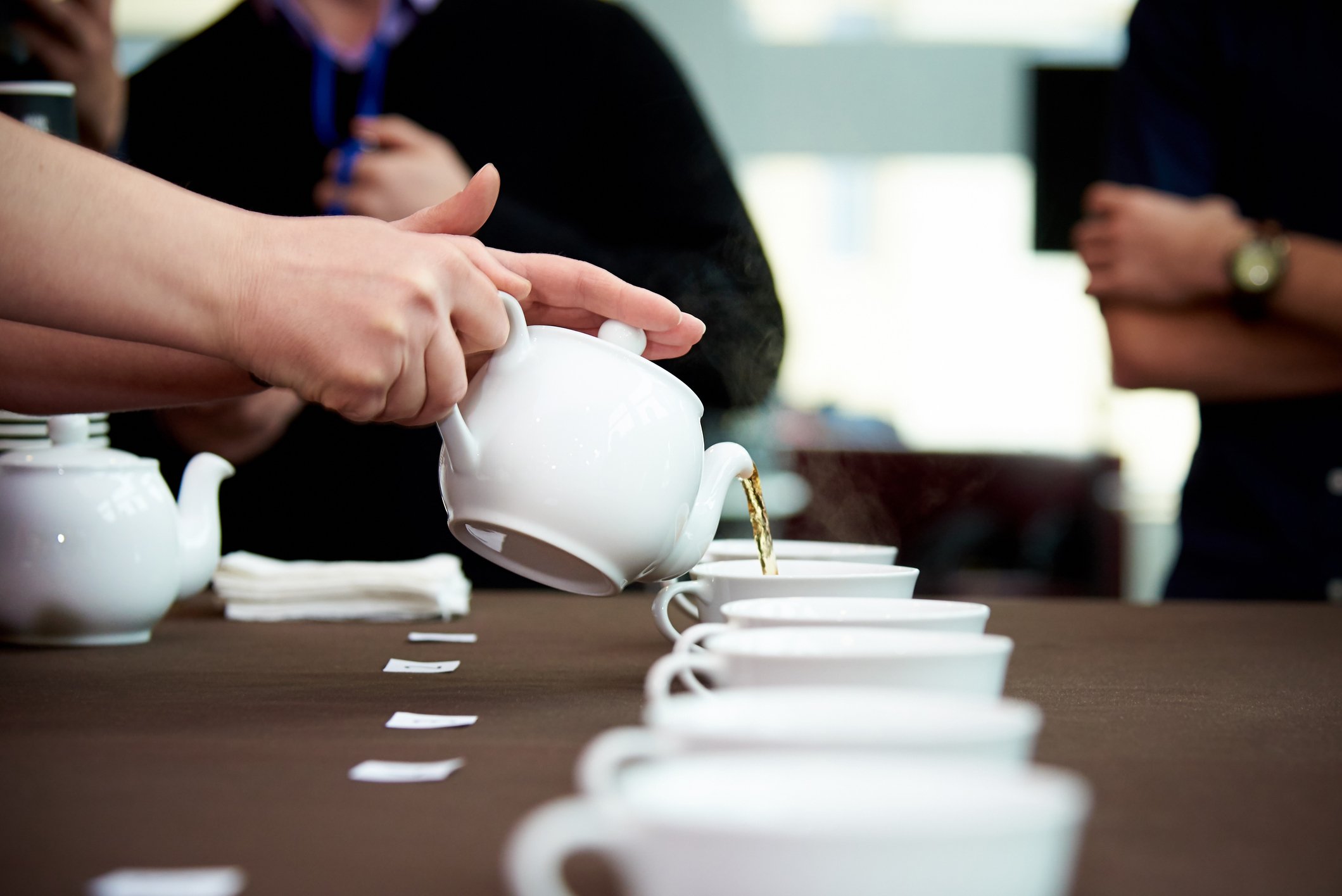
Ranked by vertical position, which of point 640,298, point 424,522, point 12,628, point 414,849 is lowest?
point 424,522

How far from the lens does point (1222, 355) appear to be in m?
1.62

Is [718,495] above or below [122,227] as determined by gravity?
below

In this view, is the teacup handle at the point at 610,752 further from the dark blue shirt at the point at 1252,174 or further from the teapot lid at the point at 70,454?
the dark blue shirt at the point at 1252,174

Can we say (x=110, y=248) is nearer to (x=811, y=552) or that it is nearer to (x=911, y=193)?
(x=811, y=552)

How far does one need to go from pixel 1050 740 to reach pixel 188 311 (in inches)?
21.9

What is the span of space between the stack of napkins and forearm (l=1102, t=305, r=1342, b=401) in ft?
3.26

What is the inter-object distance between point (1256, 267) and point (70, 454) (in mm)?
1359

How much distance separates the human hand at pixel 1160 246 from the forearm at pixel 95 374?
1.12m

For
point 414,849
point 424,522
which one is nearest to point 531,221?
point 424,522

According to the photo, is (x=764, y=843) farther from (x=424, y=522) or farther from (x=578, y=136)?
(x=578, y=136)

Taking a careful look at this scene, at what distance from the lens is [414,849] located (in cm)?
47

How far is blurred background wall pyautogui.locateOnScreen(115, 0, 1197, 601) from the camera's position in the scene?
599 centimetres

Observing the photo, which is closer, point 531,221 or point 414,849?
point 414,849

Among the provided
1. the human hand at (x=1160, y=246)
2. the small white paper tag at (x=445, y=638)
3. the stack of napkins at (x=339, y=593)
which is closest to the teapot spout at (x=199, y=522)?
the stack of napkins at (x=339, y=593)
